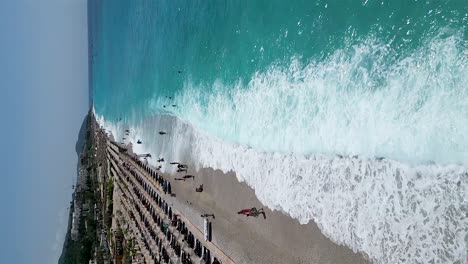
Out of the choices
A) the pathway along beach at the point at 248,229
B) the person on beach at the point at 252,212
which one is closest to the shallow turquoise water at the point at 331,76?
the pathway along beach at the point at 248,229

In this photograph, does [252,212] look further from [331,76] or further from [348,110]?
[331,76]

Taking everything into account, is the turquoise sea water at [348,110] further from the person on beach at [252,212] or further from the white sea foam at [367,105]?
the person on beach at [252,212]

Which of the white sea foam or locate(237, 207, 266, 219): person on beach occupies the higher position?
the white sea foam

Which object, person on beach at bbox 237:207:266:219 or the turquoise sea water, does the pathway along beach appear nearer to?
person on beach at bbox 237:207:266:219

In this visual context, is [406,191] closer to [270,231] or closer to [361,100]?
[361,100]

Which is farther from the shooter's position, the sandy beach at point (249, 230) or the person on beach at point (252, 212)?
the person on beach at point (252, 212)

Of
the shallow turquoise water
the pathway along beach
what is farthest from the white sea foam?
the pathway along beach
